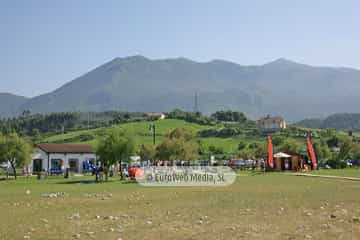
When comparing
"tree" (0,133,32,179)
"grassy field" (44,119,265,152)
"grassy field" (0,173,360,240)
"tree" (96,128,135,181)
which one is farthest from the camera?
"grassy field" (44,119,265,152)

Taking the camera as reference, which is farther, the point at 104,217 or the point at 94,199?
the point at 94,199

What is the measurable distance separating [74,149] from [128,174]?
2617 centimetres

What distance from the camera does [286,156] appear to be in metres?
69.4

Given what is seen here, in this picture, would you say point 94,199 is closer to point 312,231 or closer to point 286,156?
point 312,231

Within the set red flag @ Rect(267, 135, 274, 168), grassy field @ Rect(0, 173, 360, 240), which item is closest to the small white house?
red flag @ Rect(267, 135, 274, 168)

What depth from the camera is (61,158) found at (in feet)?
263

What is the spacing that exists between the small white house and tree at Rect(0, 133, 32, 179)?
1095 cm

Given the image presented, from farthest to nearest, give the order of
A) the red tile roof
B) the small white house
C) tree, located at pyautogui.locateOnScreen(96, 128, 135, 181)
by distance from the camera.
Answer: the red tile roof < the small white house < tree, located at pyautogui.locateOnScreen(96, 128, 135, 181)

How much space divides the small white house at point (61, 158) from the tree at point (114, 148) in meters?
20.2

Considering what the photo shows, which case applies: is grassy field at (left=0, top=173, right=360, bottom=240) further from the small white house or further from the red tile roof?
the red tile roof

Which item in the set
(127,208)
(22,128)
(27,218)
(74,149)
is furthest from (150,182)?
(22,128)

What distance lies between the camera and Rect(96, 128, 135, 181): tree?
57.8 meters

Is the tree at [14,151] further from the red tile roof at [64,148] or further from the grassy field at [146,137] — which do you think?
the grassy field at [146,137]

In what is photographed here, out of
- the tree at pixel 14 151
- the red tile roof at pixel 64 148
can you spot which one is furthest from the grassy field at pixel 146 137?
the tree at pixel 14 151
